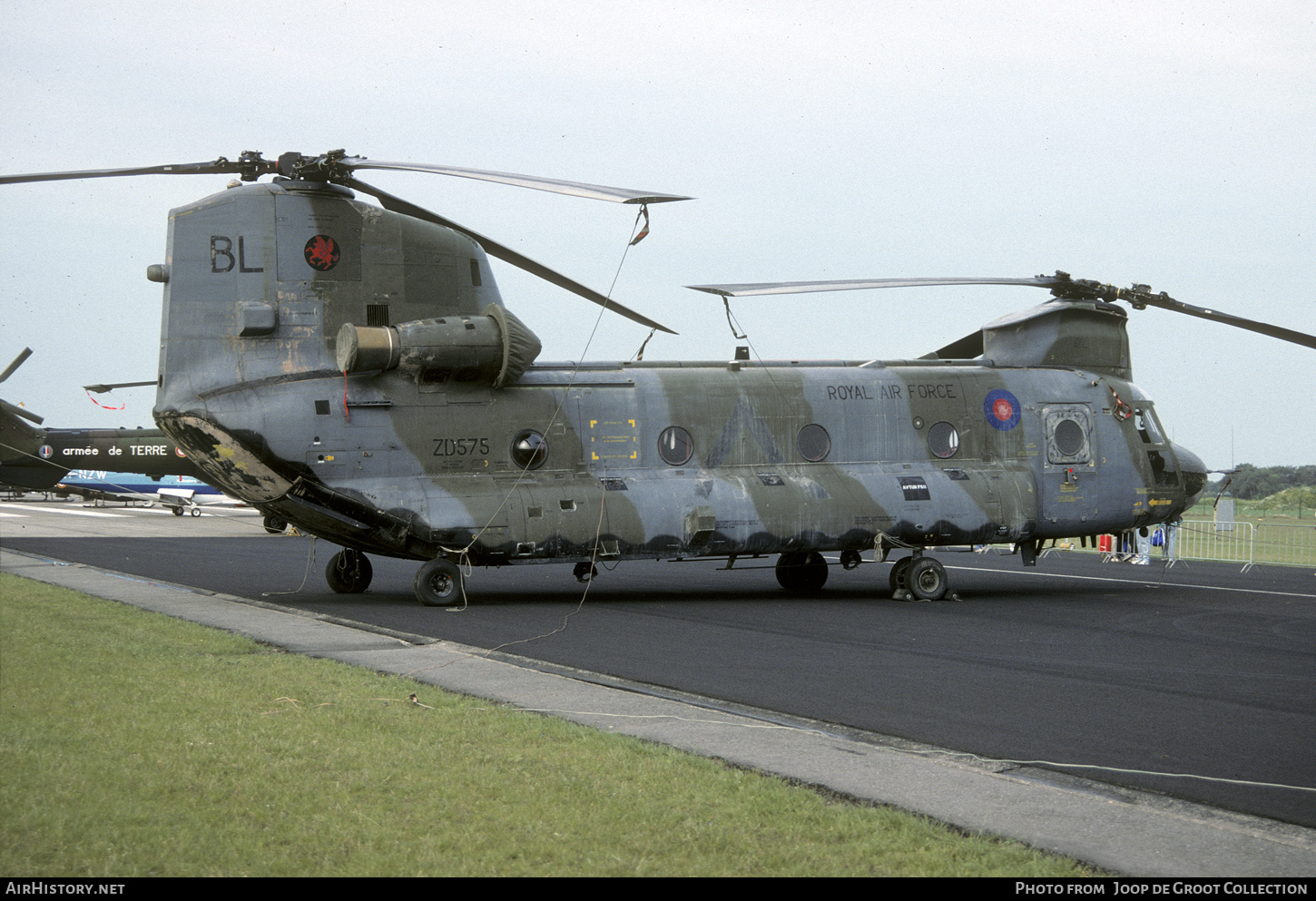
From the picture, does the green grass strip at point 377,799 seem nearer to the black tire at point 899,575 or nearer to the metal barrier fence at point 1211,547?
the black tire at point 899,575

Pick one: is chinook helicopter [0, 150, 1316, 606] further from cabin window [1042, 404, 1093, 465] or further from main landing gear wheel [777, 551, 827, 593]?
main landing gear wheel [777, 551, 827, 593]

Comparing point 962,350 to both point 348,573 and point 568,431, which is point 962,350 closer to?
point 568,431

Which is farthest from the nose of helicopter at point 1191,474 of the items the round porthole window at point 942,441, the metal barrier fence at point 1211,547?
the metal barrier fence at point 1211,547

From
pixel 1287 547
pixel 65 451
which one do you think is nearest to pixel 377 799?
pixel 65 451

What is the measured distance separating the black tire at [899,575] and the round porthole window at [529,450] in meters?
6.28

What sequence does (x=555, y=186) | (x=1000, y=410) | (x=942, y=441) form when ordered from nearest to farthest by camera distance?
(x=555, y=186), (x=942, y=441), (x=1000, y=410)

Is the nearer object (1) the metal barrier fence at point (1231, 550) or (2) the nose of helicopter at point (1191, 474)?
(2) the nose of helicopter at point (1191, 474)

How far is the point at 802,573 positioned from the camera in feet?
70.8

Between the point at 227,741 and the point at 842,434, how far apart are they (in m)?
13.9

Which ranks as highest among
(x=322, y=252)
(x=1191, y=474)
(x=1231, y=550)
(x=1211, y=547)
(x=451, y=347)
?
(x=322, y=252)

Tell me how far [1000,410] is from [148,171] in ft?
46.4

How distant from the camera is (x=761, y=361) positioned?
20234 millimetres

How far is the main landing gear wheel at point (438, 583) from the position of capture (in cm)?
1731
